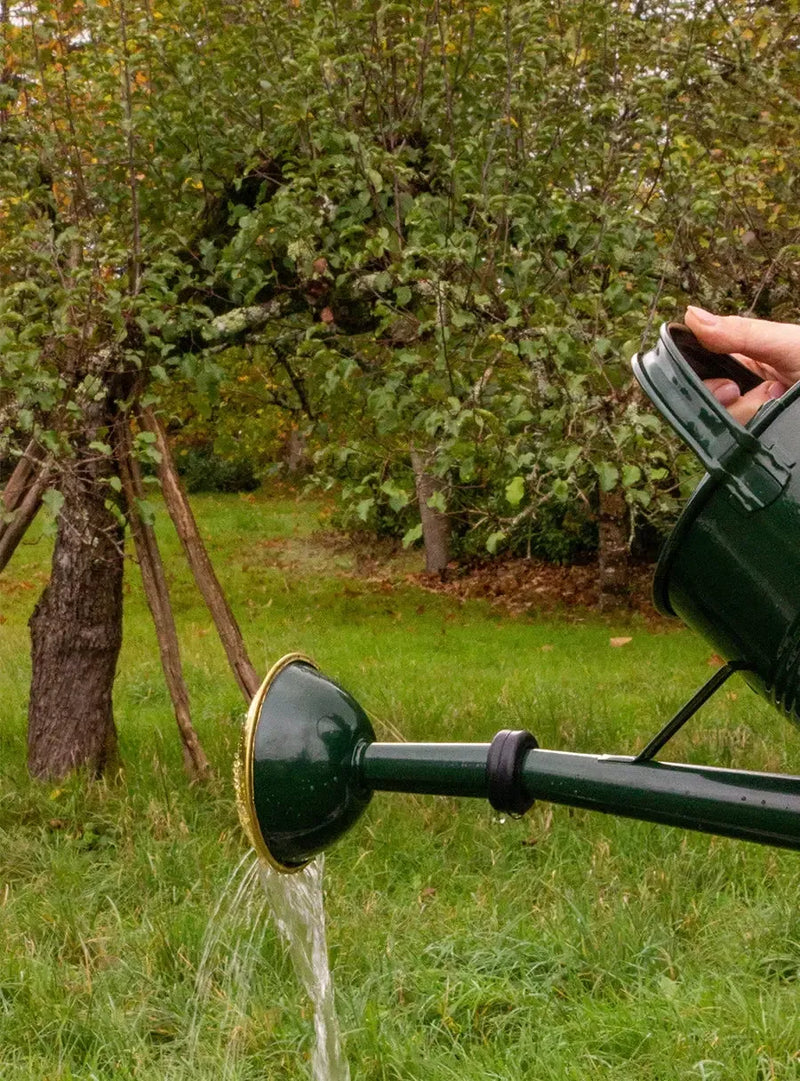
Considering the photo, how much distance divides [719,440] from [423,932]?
9.79ft

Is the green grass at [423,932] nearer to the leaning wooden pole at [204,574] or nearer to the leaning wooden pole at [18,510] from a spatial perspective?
the leaning wooden pole at [204,574]

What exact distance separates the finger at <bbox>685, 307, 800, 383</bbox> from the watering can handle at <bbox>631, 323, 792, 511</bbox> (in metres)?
0.07

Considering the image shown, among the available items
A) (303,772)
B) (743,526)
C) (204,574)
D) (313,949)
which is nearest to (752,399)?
(743,526)

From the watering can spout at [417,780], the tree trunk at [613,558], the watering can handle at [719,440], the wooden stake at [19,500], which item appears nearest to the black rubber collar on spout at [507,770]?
the watering can spout at [417,780]

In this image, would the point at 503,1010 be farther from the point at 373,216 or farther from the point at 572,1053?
the point at 373,216

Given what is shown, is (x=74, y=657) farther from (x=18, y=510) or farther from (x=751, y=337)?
(x=751, y=337)

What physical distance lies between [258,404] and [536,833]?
10.3 ft

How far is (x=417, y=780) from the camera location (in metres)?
0.89

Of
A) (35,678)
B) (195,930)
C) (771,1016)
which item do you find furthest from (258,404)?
(771,1016)

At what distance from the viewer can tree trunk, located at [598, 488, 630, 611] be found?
1056 cm

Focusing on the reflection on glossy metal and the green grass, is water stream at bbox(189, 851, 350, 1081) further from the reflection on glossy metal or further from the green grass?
Result: the reflection on glossy metal

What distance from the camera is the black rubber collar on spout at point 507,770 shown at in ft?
2.81

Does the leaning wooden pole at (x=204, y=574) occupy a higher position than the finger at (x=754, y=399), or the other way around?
the finger at (x=754, y=399)

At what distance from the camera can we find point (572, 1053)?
9.16ft
